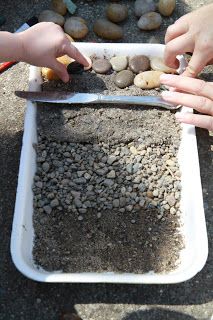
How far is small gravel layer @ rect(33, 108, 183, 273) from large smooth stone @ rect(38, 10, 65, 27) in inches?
16.0

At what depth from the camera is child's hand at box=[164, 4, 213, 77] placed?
1212 millimetres

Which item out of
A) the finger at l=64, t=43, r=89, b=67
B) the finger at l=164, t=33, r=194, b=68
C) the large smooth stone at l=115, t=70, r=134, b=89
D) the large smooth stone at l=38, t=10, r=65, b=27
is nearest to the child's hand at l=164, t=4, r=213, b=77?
the finger at l=164, t=33, r=194, b=68

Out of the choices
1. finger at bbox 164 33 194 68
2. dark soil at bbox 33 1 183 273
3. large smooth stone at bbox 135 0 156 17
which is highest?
finger at bbox 164 33 194 68

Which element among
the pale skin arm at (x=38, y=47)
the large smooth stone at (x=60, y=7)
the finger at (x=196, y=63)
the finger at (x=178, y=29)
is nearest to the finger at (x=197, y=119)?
the finger at (x=196, y=63)

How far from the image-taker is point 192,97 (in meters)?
1.19

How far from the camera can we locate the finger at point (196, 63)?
1.21 metres

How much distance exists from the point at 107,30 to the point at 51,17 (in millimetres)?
168

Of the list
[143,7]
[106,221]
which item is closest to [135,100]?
[106,221]

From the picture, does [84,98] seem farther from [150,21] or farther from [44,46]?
[150,21]

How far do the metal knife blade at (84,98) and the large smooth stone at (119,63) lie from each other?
11 centimetres

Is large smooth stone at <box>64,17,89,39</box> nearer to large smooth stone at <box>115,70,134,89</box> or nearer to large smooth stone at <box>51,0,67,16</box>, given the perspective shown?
large smooth stone at <box>51,0,67,16</box>

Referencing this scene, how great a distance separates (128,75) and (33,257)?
0.51 metres

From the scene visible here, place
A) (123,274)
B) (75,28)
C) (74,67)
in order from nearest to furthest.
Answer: (123,274), (74,67), (75,28)

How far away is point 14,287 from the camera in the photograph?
1136mm
